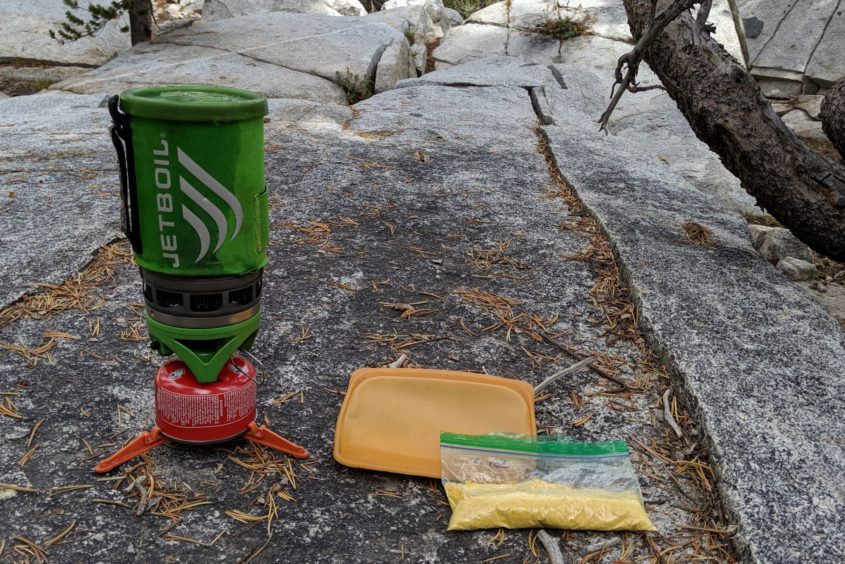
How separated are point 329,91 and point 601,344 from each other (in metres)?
5.64

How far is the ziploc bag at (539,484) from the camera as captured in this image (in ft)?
5.28

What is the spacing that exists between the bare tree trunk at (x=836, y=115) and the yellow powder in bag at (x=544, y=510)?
2549 millimetres

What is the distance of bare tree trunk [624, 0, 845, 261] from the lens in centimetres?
310

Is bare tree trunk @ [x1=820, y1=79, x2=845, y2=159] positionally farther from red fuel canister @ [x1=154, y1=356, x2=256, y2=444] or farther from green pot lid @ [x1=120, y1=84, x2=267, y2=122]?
red fuel canister @ [x1=154, y1=356, x2=256, y2=444]

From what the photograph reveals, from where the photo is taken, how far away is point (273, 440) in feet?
5.92

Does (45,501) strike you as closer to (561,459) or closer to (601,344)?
(561,459)

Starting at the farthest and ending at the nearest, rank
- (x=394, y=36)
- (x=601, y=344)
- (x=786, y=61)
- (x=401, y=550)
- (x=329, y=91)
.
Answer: (x=786, y=61)
(x=394, y=36)
(x=329, y=91)
(x=601, y=344)
(x=401, y=550)

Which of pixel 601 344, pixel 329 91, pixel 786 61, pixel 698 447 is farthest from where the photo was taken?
pixel 786 61

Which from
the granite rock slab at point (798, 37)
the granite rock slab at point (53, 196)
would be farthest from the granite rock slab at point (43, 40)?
the granite rock slab at point (798, 37)

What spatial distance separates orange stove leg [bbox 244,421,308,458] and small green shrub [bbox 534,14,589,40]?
28.6 feet

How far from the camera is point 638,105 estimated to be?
773 cm

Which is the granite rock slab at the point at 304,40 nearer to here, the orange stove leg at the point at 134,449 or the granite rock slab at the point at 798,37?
the granite rock slab at the point at 798,37

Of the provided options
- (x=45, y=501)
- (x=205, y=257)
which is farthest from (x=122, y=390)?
(x=205, y=257)

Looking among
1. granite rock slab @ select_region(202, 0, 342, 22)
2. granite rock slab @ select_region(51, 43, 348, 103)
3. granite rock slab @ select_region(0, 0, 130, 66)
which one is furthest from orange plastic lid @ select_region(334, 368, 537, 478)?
granite rock slab @ select_region(202, 0, 342, 22)
